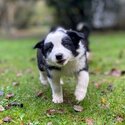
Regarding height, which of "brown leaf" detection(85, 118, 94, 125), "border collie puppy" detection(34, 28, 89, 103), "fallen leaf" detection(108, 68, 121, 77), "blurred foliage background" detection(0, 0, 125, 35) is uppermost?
Answer: "border collie puppy" detection(34, 28, 89, 103)

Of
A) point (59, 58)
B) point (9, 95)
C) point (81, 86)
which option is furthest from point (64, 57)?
point (9, 95)

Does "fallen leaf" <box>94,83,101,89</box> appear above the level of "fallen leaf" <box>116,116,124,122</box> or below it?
below

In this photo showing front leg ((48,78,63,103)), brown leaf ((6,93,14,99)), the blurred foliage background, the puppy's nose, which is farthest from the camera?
the blurred foliage background

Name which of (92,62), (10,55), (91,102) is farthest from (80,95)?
(10,55)

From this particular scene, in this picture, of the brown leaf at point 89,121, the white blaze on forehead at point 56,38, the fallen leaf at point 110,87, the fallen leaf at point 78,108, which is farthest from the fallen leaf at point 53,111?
the fallen leaf at point 110,87

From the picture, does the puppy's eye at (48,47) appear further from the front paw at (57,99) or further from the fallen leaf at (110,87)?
the fallen leaf at (110,87)

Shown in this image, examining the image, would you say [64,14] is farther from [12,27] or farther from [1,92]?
[1,92]

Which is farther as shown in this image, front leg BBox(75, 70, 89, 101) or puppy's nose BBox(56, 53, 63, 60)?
front leg BBox(75, 70, 89, 101)

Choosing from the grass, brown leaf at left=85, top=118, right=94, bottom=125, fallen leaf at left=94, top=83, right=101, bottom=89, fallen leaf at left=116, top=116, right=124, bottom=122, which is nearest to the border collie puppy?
the grass

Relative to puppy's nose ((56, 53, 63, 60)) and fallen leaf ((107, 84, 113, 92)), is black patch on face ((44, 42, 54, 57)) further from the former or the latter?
fallen leaf ((107, 84, 113, 92))

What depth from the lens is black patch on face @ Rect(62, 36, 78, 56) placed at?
579 cm

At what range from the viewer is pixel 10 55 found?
44.3 ft

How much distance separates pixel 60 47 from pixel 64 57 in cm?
16

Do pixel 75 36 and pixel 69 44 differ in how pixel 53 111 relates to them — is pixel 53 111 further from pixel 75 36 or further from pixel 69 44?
pixel 75 36
